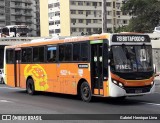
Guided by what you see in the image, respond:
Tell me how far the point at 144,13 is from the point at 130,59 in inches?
2251

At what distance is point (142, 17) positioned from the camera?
72625 mm

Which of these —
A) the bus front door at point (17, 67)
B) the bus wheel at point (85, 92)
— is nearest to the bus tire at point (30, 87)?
the bus front door at point (17, 67)

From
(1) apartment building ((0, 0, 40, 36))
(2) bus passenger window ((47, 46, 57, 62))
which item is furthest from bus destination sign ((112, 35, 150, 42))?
(1) apartment building ((0, 0, 40, 36))

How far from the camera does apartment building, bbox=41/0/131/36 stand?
120m

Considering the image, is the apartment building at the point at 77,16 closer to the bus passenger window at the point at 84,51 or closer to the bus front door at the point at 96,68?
the bus passenger window at the point at 84,51

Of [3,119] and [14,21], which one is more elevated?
[14,21]

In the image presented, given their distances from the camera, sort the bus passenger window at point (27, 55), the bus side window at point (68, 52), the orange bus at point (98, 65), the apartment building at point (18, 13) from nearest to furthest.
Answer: the orange bus at point (98, 65)
the bus side window at point (68, 52)
the bus passenger window at point (27, 55)
the apartment building at point (18, 13)

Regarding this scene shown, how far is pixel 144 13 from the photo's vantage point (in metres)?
72.7

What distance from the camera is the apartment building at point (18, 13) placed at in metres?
150

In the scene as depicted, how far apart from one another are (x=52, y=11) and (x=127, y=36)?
10967 centimetres

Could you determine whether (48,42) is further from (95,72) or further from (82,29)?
(82,29)

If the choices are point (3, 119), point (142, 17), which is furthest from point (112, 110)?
point (142, 17)

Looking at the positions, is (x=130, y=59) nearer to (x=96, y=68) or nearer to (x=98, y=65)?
(x=98, y=65)

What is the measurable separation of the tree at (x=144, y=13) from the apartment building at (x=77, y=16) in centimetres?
4554
